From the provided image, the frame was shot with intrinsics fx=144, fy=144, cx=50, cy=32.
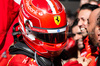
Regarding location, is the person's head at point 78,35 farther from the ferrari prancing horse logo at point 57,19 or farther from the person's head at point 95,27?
the ferrari prancing horse logo at point 57,19

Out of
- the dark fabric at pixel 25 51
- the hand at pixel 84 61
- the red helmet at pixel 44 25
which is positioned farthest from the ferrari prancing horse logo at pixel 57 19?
the hand at pixel 84 61

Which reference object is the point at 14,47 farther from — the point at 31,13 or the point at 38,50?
the point at 31,13

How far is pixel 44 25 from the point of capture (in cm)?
115

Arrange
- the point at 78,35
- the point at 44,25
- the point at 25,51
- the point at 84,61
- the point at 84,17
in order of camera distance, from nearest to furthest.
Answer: the point at 44,25
the point at 25,51
the point at 84,61
the point at 84,17
the point at 78,35

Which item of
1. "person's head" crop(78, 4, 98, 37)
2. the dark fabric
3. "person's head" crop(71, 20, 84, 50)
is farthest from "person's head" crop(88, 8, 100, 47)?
the dark fabric

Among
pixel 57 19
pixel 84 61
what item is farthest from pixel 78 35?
pixel 57 19

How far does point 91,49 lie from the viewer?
1.61 meters

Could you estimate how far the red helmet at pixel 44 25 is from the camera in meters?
1.15

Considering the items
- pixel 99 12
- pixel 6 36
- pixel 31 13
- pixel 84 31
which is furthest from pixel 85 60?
pixel 6 36

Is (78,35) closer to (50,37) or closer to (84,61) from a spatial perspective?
(84,61)

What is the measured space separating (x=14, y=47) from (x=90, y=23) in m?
0.80

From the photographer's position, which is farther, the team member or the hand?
the hand

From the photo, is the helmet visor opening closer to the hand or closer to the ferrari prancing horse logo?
the ferrari prancing horse logo

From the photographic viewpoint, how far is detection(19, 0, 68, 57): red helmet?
1.15 metres
